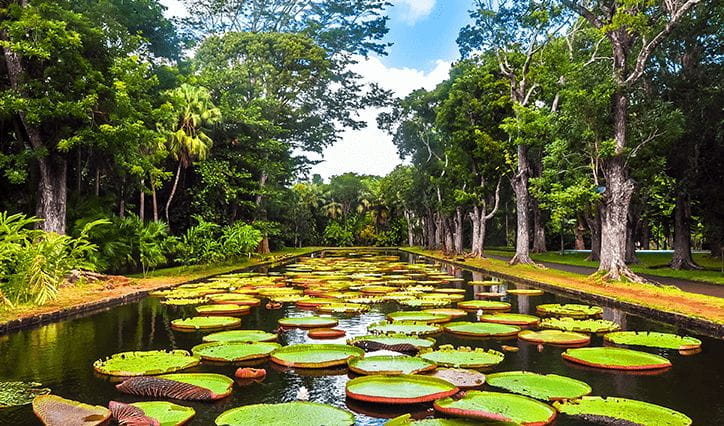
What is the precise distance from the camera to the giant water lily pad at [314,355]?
6.17 meters

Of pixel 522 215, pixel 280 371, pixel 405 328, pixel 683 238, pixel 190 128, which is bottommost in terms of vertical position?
pixel 280 371

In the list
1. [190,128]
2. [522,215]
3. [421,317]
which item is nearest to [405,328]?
[421,317]

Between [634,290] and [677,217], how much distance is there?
11.8 metres

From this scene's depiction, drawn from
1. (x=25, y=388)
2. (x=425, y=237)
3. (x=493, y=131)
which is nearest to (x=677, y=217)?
(x=493, y=131)

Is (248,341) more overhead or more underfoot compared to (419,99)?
more underfoot

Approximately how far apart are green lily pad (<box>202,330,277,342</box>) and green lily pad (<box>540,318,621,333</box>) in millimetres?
4721

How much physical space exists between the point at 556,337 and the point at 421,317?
7.97 feet

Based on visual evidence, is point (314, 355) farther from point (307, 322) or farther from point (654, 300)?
point (654, 300)

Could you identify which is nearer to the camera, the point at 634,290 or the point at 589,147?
the point at 634,290

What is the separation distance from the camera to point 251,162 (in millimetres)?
26422

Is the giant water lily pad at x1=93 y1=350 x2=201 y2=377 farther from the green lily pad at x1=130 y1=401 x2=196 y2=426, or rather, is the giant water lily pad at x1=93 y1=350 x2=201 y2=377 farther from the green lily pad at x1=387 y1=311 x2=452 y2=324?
the green lily pad at x1=387 y1=311 x2=452 y2=324

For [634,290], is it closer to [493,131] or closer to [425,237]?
[493,131]

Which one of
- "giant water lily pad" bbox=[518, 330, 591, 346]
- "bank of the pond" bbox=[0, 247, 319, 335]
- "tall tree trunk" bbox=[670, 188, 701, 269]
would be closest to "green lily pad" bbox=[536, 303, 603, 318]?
"giant water lily pad" bbox=[518, 330, 591, 346]

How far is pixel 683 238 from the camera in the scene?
70.6 feet
